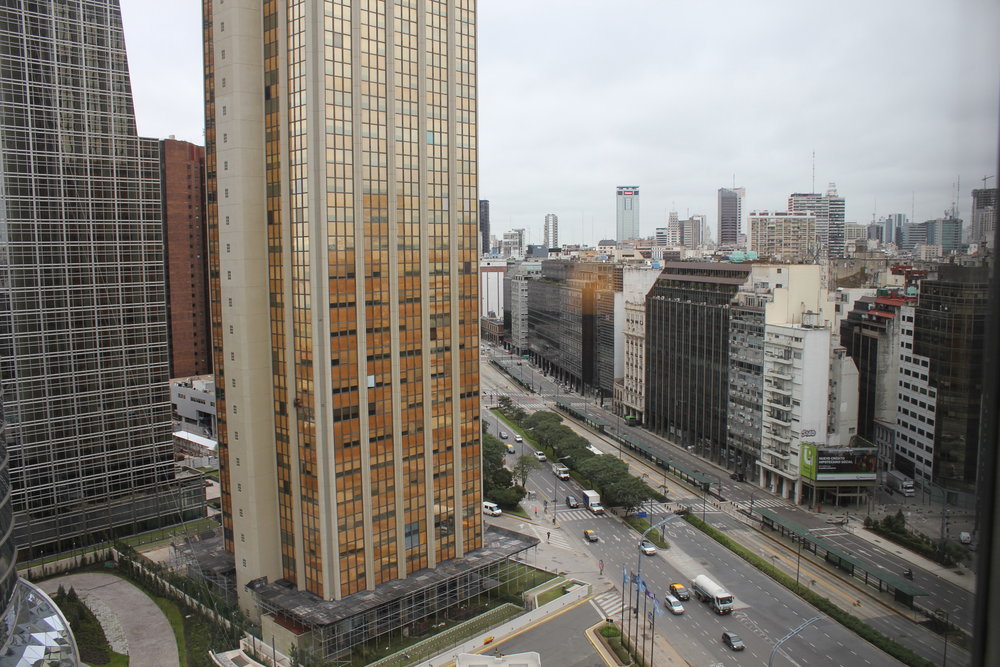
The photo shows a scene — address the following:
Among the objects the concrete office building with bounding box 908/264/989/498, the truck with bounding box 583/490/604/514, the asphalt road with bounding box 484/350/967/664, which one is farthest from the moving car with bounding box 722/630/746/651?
the concrete office building with bounding box 908/264/989/498

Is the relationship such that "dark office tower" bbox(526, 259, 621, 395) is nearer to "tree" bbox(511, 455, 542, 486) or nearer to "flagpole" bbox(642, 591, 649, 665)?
"tree" bbox(511, 455, 542, 486)

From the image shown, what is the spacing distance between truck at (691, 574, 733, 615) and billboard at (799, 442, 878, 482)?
13.6m

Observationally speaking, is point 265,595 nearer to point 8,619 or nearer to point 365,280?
point 8,619

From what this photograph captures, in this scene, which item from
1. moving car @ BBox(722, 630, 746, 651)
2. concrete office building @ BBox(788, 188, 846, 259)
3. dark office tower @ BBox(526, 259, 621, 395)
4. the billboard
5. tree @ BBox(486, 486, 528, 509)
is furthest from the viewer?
concrete office building @ BBox(788, 188, 846, 259)

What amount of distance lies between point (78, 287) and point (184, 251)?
30625 millimetres

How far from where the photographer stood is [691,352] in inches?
2191

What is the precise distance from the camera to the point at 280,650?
26578mm

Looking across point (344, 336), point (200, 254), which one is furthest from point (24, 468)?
point (200, 254)

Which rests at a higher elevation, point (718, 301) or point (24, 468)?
point (718, 301)

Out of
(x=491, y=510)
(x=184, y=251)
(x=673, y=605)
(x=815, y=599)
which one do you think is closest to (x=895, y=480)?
(x=815, y=599)

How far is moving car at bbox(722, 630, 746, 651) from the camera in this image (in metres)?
28.0

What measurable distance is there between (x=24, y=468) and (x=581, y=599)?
26639mm

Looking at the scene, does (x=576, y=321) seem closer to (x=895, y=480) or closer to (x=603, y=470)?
(x=603, y=470)

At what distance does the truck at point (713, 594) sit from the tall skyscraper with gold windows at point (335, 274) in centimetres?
1135
